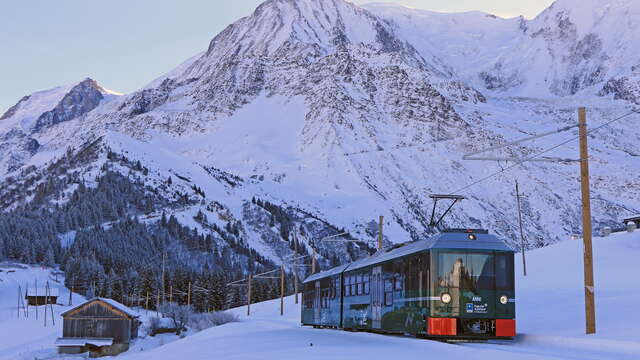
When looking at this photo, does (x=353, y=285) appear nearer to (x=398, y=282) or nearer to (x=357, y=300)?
(x=357, y=300)

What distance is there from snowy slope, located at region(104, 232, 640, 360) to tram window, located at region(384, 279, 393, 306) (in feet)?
4.94

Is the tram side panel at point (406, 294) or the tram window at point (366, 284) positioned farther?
the tram window at point (366, 284)

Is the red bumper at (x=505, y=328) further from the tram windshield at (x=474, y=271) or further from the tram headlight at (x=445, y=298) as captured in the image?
the tram headlight at (x=445, y=298)

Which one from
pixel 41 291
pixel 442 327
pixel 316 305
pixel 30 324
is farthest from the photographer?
pixel 41 291

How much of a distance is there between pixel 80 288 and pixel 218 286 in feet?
114

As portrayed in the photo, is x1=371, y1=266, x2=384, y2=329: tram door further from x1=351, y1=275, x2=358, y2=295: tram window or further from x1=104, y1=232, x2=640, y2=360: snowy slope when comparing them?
x1=351, y1=275, x2=358, y2=295: tram window

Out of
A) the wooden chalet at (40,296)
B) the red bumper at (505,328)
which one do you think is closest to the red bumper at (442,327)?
the red bumper at (505,328)

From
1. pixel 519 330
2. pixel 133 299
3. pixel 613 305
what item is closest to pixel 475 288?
pixel 519 330

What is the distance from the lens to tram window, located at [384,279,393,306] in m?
31.1

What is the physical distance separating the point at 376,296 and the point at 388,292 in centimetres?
179

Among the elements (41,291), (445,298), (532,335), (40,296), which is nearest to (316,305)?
(532,335)

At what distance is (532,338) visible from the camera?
28.1m

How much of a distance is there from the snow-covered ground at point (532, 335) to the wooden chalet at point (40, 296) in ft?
142

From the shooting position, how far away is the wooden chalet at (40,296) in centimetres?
13700
